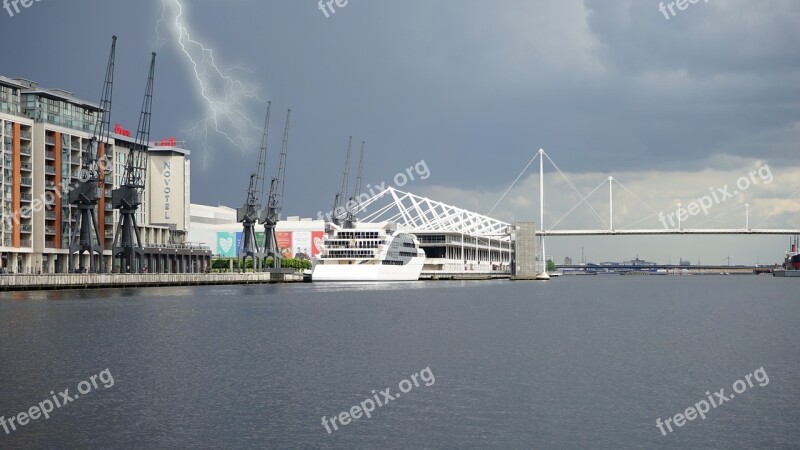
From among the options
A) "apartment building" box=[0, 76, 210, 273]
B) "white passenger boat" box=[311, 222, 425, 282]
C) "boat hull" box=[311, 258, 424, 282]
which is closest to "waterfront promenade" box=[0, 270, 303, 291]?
"apartment building" box=[0, 76, 210, 273]

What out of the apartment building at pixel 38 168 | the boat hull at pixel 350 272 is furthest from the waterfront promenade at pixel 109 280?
the boat hull at pixel 350 272

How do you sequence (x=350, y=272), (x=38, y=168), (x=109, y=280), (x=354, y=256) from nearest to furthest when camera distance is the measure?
(x=109, y=280)
(x=38, y=168)
(x=350, y=272)
(x=354, y=256)

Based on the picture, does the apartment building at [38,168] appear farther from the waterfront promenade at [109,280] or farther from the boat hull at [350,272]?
the boat hull at [350,272]

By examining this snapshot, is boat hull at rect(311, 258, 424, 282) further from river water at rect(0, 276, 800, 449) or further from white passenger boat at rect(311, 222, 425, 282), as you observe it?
A: river water at rect(0, 276, 800, 449)

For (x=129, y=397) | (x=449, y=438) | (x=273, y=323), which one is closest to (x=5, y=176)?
(x=273, y=323)

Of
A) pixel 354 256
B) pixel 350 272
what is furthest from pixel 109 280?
pixel 354 256

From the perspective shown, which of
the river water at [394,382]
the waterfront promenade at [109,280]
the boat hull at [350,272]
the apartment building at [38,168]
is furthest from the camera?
the boat hull at [350,272]

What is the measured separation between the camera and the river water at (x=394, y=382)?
1125 inches

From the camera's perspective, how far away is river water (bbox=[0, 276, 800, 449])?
28562 mm

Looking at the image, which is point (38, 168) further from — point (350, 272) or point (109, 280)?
point (350, 272)

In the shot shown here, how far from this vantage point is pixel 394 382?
127 feet

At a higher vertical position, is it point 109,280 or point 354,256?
point 354,256

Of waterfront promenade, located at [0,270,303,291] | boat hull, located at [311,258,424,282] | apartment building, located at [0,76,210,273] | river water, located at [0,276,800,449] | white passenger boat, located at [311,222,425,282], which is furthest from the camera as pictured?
white passenger boat, located at [311,222,425,282]

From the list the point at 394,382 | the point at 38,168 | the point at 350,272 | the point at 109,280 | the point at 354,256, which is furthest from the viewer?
the point at 354,256
